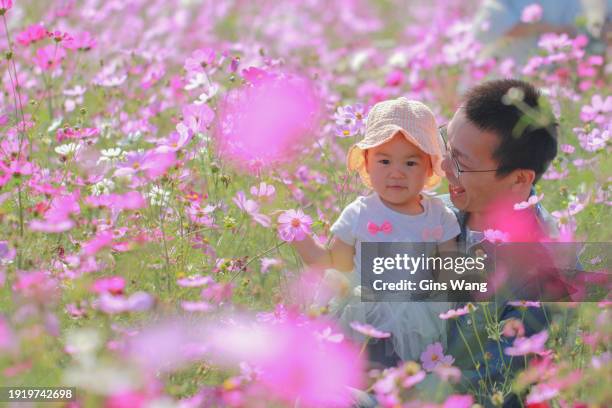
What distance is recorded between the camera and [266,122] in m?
2.58

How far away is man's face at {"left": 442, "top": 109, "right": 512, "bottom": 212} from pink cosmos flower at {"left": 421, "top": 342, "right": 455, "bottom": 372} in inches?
14.9

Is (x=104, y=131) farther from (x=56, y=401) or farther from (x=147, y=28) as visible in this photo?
(x=147, y=28)

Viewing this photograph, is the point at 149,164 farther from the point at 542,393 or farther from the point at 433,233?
the point at 542,393

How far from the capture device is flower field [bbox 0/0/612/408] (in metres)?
1.55

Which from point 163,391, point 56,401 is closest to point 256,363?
point 163,391

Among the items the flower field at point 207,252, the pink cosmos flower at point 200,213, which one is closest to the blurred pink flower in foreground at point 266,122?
the flower field at point 207,252

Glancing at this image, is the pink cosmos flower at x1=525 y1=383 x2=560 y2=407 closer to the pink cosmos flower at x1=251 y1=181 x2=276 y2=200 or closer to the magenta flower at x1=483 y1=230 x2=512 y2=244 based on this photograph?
the magenta flower at x1=483 y1=230 x2=512 y2=244

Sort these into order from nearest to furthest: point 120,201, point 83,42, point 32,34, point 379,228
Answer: point 120,201 → point 379,228 → point 32,34 → point 83,42

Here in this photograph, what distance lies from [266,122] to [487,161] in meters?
0.69

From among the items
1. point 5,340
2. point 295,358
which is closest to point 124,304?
point 5,340

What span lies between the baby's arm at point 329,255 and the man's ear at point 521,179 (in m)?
0.41

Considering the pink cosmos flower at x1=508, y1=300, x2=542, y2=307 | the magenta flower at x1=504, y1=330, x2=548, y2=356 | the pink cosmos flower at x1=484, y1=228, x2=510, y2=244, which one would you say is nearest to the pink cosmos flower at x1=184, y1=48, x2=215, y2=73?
the pink cosmos flower at x1=484, y1=228, x2=510, y2=244

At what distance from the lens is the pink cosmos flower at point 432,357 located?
1980 millimetres

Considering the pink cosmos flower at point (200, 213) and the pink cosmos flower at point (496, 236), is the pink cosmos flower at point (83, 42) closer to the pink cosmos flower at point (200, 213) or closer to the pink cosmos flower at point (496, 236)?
the pink cosmos flower at point (200, 213)
